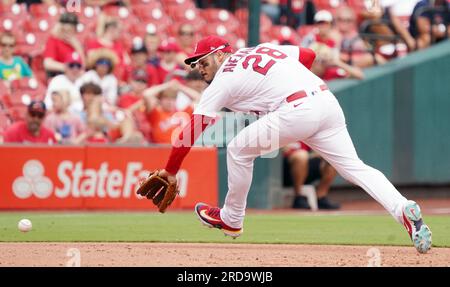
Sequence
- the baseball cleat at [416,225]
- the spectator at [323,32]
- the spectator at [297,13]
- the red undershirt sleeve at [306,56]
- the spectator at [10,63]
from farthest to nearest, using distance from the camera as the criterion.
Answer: the spectator at [297,13]
the spectator at [323,32]
the spectator at [10,63]
the red undershirt sleeve at [306,56]
the baseball cleat at [416,225]

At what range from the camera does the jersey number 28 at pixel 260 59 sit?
7.51 metres

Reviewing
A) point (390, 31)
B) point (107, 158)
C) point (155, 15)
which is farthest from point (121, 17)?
point (390, 31)

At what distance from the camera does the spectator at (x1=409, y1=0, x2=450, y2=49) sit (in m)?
16.0

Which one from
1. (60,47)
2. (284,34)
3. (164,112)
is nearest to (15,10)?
(60,47)

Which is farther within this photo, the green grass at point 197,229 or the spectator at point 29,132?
the spectator at point 29,132

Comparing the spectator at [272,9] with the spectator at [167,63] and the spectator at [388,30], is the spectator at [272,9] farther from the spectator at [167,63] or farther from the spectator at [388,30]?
the spectator at [167,63]

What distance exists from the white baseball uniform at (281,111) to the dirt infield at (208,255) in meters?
0.47

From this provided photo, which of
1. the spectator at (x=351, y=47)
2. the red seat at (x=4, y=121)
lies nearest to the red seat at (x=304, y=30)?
the spectator at (x=351, y=47)

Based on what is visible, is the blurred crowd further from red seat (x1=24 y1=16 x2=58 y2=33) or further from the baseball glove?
the baseball glove

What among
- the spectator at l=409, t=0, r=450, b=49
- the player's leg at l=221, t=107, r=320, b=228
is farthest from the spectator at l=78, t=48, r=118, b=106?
the player's leg at l=221, t=107, r=320, b=228

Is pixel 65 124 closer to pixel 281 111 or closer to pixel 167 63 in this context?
pixel 167 63

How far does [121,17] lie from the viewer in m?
15.1

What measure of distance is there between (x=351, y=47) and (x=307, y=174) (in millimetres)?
2510

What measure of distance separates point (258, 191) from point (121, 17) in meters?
3.66
